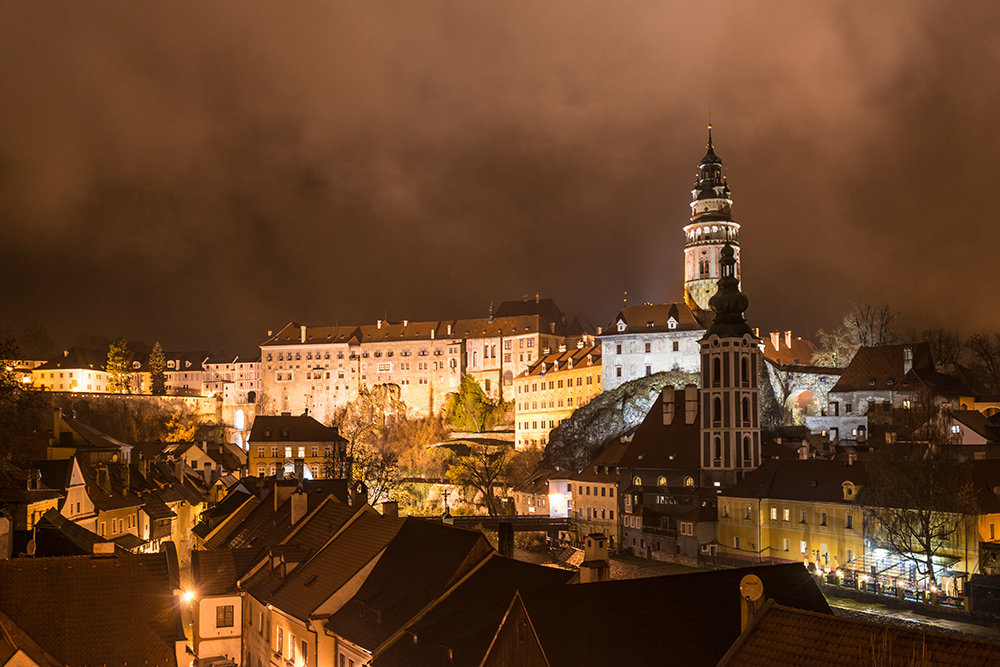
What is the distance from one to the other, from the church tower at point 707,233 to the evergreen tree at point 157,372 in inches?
3380

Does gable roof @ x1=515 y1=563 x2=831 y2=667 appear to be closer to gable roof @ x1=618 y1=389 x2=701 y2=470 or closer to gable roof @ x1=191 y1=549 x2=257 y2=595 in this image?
gable roof @ x1=191 y1=549 x2=257 y2=595

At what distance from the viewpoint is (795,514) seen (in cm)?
5047

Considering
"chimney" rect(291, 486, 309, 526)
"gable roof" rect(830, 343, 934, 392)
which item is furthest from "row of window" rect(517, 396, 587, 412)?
"chimney" rect(291, 486, 309, 526)

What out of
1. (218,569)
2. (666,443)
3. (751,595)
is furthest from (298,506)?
(666,443)

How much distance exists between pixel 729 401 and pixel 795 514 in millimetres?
12111

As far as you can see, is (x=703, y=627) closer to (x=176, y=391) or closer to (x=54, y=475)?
(x=54, y=475)

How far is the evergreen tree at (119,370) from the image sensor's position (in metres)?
136

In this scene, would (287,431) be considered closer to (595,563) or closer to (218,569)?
(218,569)

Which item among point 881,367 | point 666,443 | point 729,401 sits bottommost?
point 666,443

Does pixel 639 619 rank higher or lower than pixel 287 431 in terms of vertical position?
lower

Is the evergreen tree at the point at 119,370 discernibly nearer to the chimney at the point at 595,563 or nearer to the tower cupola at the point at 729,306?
the tower cupola at the point at 729,306

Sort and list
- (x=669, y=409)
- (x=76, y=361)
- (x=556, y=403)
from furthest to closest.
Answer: (x=76, y=361) → (x=556, y=403) → (x=669, y=409)

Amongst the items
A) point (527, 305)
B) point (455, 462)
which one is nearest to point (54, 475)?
point (455, 462)

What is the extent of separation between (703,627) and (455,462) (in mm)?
82801
